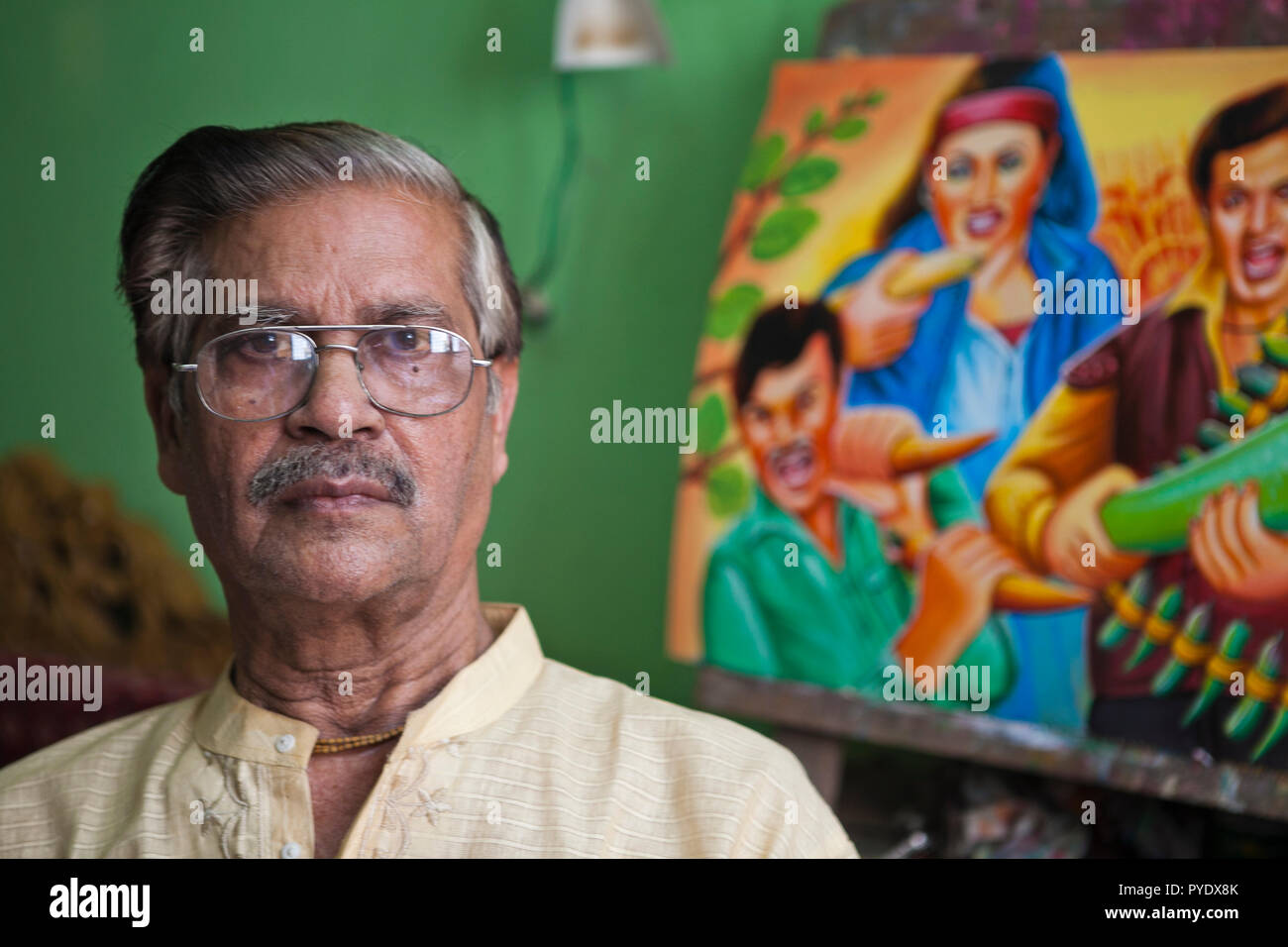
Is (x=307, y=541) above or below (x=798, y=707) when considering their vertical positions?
above

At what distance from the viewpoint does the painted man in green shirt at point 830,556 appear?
1604 millimetres

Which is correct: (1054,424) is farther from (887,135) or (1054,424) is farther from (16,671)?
(16,671)

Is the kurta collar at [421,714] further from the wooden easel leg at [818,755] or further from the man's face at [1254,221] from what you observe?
the man's face at [1254,221]

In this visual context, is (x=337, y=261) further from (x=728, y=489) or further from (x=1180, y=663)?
(x=1180, y=663)

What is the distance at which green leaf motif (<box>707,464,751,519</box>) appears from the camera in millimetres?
1718

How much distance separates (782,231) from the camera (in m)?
1.79

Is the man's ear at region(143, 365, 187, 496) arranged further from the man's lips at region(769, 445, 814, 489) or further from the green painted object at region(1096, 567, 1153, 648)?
the green painted object at region(1096, 567, 1153, 648)

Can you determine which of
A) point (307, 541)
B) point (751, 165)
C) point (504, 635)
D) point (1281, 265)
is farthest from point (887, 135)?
point (307, 541)

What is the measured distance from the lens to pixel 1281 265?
4.98 feet

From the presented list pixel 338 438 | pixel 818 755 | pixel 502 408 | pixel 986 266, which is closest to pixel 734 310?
pixel 986 266

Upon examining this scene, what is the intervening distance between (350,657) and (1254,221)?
1211 millimetres

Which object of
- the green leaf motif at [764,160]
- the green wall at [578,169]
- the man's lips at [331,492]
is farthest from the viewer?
the green wall at [578,169]

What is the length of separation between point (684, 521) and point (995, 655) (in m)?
0.45

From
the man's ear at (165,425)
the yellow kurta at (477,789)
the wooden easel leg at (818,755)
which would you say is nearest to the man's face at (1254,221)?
the wooden easel leg at (818,755)
